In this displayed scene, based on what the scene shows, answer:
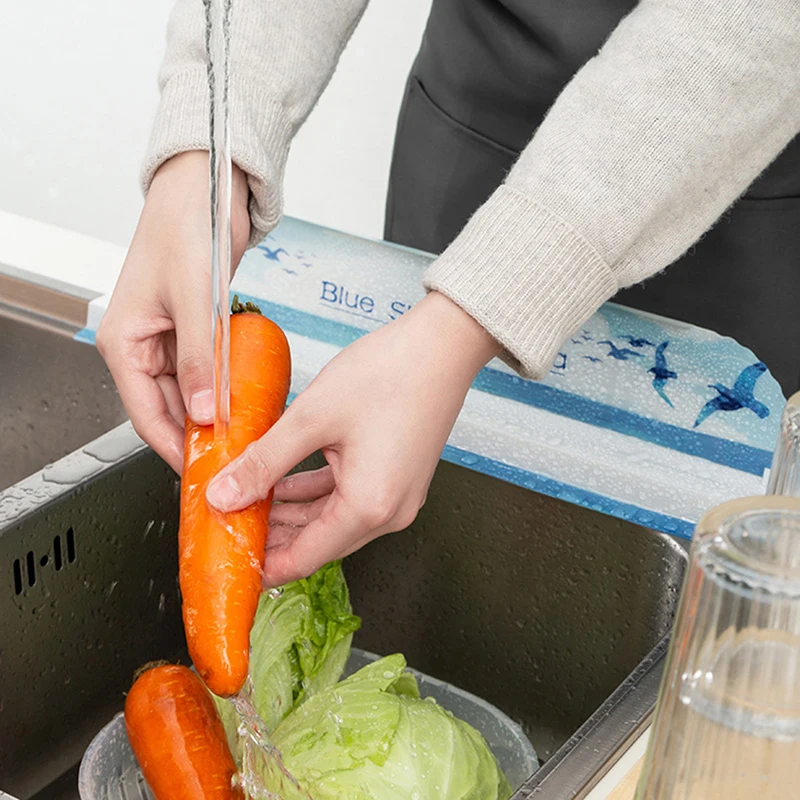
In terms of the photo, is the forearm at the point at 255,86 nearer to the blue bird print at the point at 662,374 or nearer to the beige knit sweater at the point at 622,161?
the beige knit sweater at the point at 622,161

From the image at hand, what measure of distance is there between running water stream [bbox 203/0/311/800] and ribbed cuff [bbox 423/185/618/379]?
154 millimetres

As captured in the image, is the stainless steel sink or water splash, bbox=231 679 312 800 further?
the stainless steel sink

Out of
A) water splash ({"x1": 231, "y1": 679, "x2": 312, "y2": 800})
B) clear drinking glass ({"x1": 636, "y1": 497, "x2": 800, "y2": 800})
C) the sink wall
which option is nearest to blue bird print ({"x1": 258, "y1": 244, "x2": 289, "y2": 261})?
the sink wall

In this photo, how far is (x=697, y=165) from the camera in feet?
3.02

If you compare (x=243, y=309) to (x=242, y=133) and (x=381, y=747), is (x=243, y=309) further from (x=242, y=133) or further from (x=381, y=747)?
(x=381, y=747)

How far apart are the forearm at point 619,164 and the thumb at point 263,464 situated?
149mm

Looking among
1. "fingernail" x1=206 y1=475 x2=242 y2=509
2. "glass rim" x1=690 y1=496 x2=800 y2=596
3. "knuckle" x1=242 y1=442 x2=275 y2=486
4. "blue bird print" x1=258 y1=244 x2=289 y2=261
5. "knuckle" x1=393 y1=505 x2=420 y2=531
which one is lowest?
"knuckle" x1=393 y1=505 x2=420 y2=531

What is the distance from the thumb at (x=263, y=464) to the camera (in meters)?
0.81

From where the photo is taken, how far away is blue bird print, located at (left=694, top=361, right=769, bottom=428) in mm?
1101

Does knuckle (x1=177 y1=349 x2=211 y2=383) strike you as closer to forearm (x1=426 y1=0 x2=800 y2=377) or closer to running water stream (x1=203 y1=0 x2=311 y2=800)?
running water stream (x1=203 y1=0 x2=311 y2=800)

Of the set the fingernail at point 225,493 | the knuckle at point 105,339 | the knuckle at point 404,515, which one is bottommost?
the knuckle at point 404,515

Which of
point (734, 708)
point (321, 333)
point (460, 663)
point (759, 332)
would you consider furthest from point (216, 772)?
point (759, 332)

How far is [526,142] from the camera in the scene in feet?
4.42

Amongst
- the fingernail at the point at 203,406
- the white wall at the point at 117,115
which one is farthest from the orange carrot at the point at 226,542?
the white wall at the point at 117,115
